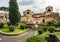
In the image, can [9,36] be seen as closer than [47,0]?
Yes

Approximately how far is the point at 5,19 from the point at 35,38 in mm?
21141

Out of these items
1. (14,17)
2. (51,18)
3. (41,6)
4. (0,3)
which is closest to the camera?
(14,17)

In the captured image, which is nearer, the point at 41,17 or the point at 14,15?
the point at 14,15

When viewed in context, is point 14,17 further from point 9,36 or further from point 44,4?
point 44,4

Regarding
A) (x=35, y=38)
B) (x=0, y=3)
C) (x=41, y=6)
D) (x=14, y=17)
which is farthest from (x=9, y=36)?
(x=0, y=3)

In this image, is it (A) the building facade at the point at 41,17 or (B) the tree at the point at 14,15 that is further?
(A) the building facade at the point at 41,17

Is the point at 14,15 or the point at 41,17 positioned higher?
the point at 14,15

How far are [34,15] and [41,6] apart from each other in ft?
14.2

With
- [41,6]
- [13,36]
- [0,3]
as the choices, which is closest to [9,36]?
[13,36]

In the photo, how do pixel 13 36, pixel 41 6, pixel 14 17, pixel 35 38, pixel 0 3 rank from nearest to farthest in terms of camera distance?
pixel 35 38 < pixel 13 36 < pixel 14 17 < pixel 41 6 < pixel 0 3

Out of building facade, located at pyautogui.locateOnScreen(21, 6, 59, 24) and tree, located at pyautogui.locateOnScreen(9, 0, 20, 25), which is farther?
building facade, located at pyautogui.locateOnScreen(21, 6, 59, 24)

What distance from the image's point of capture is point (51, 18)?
30219 mm

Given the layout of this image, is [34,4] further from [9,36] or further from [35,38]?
[35,38]

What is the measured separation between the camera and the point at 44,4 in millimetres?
35906
